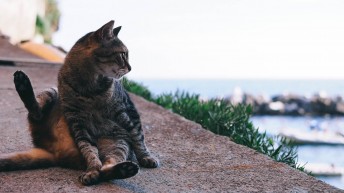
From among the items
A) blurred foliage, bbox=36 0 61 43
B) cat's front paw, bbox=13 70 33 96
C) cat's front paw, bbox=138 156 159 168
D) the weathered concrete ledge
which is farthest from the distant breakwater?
cat's front paw, bbox=13 70 33 96

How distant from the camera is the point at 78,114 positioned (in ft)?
9.66

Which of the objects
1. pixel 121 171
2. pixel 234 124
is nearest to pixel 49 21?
pixel 234 124

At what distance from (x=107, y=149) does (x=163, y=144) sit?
121 cm

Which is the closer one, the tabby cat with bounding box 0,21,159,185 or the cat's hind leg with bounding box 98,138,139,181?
the cat's hind leg with bounding box 98,138,139,181

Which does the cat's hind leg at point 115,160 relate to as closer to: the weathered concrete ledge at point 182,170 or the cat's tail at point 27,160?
the weathered concrete ledge at point 182,170

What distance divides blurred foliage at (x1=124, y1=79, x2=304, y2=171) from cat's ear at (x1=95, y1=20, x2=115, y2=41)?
215 cm

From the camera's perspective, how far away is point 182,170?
3.39 metres

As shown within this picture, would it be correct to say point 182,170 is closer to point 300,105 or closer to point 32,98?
point 32,98

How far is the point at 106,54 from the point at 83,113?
1.29 feet

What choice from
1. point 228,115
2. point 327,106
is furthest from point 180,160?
point 327,106

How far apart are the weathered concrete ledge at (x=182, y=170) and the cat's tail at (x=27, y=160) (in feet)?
0.16

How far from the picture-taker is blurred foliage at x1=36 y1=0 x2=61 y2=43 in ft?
44.9

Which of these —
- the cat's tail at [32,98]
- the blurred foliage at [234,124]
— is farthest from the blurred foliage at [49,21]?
the cat's tail at [32,98]

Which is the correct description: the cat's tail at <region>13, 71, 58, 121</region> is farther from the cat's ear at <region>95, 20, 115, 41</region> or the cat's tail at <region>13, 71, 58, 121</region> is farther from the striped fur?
the cat's ear at <region>95, 20, 115, 41</region>
